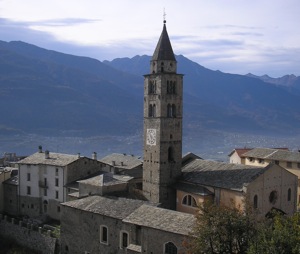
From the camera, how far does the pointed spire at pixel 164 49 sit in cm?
5498

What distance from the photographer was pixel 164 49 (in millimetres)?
55406

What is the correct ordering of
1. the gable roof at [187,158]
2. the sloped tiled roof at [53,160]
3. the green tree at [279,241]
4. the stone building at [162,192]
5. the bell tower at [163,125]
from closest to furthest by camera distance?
the green tree at [279,241] → the stone building at [162,192] → the bell tower at [163,125] → the gable roof at [187,158] → the sloped tiled roof at [53,160]

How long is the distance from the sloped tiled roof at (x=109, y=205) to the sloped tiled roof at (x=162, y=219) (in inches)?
55.1

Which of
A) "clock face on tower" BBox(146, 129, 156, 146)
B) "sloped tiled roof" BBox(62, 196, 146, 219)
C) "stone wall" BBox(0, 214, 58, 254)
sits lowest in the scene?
"stone wall" BBox(0, 214, 58, 254)

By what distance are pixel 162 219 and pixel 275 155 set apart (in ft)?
114

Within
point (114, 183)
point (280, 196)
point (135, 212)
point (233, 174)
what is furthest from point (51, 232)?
point (280, 196)

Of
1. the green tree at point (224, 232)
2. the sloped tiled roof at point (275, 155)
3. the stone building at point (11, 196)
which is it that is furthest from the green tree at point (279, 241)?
the stone building at point (11, 196)

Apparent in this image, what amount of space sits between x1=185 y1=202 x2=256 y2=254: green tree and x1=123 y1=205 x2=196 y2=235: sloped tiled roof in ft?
12.4

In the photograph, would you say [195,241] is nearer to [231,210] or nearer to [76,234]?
[231,210]

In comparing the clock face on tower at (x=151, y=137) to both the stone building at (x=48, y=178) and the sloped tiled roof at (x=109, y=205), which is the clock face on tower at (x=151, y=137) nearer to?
the sloped tiled roof at (x=109, y=205)

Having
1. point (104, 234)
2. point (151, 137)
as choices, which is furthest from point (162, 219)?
point (151, 137)

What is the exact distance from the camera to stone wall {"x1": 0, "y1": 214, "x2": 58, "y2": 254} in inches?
2085

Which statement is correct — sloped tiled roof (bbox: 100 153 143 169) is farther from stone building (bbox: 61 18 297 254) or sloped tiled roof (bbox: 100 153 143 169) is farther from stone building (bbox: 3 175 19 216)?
stone building (bbox: 3 175 19 216)

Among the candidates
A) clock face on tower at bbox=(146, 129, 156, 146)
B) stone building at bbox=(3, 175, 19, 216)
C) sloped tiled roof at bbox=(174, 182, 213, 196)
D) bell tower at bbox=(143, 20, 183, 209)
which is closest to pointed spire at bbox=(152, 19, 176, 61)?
bell tower at bbox=(143, 20, 183, 209)
